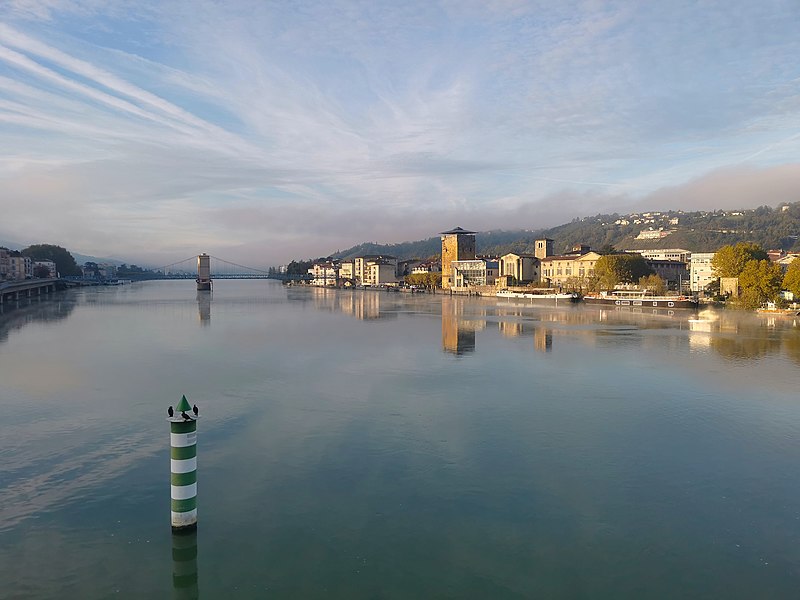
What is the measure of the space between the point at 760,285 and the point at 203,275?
57.8 metres

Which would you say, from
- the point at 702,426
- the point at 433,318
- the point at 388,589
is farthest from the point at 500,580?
the point at 433,318

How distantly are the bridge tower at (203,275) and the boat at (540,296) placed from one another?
3353 cm

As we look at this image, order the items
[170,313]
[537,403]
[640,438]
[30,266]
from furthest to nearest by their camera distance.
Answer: [30,266] → [170,313] → [537,403] → [640,438]

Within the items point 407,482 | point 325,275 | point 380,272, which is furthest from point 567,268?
point 407,482

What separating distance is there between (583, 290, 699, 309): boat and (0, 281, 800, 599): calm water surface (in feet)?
89.0

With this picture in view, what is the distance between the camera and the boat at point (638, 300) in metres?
Result: 37.9

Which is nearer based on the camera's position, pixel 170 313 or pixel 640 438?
pixel 640 438

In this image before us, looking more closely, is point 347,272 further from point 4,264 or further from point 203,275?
point 4,264

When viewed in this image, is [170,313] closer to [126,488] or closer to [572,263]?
[126,488]

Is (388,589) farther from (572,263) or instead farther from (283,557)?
(572,263)

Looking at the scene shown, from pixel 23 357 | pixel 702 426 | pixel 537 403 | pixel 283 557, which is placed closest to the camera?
pixel 283 557

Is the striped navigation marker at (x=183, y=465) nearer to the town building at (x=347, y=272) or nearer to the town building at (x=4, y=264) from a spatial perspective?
the town building at (x=4, y=264)

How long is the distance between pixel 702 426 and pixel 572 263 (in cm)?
5381

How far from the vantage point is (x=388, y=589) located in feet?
12.6
